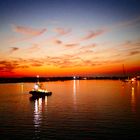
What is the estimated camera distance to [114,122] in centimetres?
5559

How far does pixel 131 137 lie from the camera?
43.4 m

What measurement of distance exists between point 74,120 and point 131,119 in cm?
1387

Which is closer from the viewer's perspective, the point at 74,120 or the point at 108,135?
the point at 108,135

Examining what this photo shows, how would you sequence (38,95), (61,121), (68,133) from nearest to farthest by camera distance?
(68,133) < (61,121) < (38,95)

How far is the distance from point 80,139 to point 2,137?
46.2ft

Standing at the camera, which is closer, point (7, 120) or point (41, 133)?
point (41, 133)

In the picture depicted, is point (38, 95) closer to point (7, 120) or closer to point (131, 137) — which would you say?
point (7, 120)

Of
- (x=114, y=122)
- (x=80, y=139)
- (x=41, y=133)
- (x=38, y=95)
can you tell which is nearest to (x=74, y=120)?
(x=114, y=122)

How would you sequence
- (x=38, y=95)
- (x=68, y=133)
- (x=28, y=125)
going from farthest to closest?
(x=38, y=95), (x=28, y=125), (x=68, y=133)

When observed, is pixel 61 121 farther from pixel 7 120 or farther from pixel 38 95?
pixel 38 95

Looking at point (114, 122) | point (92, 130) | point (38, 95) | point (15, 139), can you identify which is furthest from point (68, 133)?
point (38, 95)

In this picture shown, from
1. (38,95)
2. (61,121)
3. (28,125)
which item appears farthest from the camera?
(38,95)

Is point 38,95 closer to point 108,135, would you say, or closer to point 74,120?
point 74,120

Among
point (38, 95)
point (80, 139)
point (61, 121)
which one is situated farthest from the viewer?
point (38, 95)
